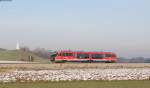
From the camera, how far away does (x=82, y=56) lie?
5662 centimetres

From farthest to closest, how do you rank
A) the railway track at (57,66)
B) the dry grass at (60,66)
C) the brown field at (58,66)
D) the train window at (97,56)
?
the train window at (97,56) → the railway track at (57,66) → the dry grass at (60,66) → the brown field at (58,66)

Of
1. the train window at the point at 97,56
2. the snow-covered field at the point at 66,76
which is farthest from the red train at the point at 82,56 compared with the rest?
the snow-covered field at the point at 66,76

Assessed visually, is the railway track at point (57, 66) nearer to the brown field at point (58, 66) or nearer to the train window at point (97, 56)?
the brown field at point (58, 66)

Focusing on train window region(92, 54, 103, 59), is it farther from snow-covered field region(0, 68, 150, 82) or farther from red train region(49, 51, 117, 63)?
snow-covered field region(0, 68, 150, 82)

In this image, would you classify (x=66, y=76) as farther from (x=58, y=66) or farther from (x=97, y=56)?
(x=97, y=56)

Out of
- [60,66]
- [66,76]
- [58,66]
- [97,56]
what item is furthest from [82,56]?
[66,76]

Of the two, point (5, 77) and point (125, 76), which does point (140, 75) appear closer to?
point (125, 76)

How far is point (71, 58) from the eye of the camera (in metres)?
56.1

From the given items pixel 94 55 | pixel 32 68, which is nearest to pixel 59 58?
pixel 94 55

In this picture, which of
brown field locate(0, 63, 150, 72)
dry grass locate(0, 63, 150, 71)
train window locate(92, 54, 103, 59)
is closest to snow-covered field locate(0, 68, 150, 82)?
brown field locate(0, 63, 150, 72)

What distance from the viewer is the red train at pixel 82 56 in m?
55.8

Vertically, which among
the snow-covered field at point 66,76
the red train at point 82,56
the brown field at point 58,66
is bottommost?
the snow-covered field at point 66,76

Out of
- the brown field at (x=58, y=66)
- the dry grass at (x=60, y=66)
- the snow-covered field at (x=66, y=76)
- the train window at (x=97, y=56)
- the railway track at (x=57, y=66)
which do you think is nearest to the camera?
the snow-covered field at (x=66, y=76)

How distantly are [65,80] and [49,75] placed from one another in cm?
A: 197
